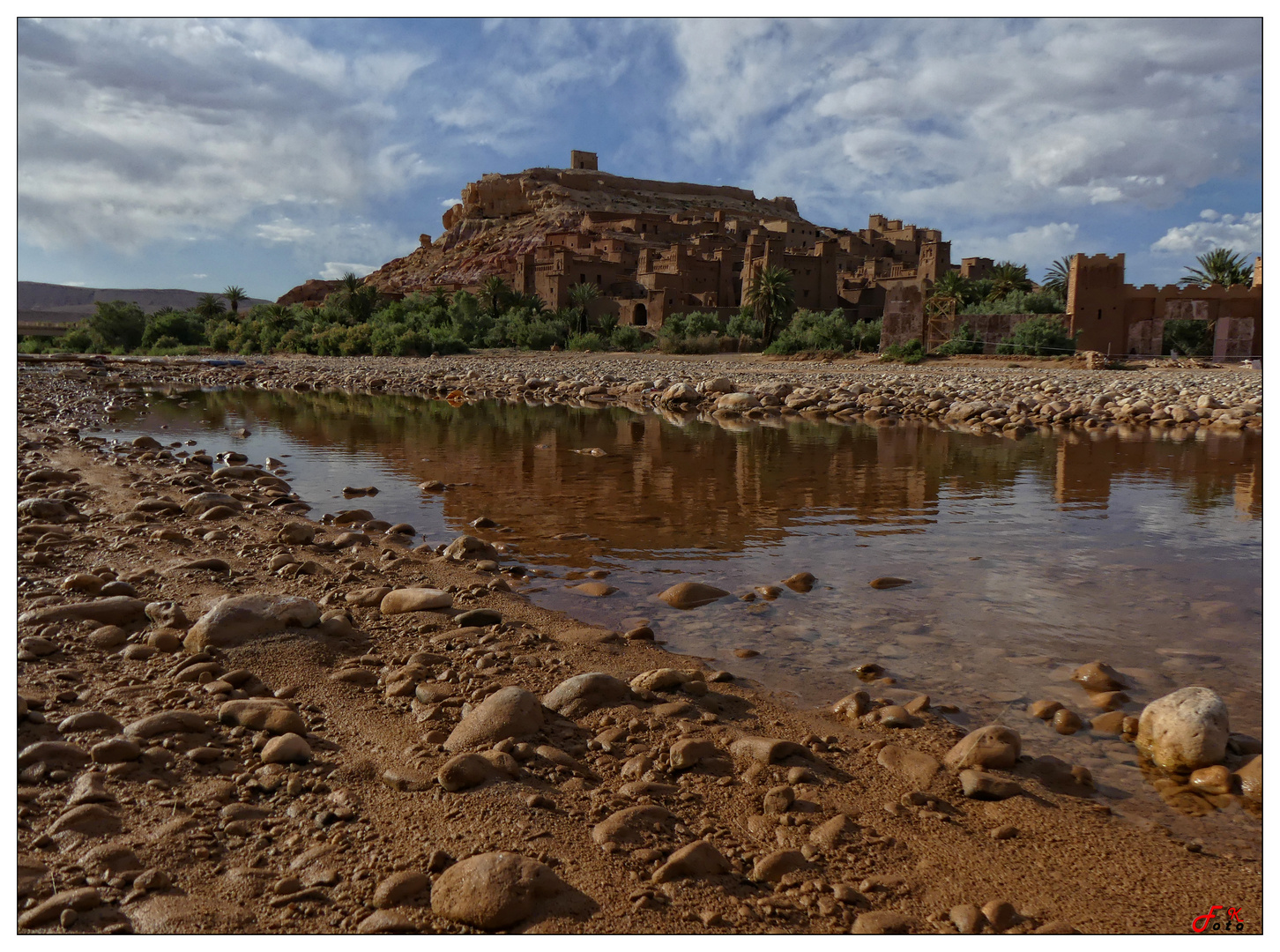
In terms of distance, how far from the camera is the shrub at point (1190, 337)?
103 feet

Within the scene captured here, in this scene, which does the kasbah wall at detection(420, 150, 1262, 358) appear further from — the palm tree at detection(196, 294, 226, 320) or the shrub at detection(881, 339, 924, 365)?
the palm tree at detection(196, 294, 226, 320)

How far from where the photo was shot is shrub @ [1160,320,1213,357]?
31.3m

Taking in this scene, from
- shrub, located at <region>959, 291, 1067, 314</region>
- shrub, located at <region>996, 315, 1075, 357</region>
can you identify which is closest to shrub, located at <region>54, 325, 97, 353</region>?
shrub, located at <region>959, 291, 1067, 314</region>

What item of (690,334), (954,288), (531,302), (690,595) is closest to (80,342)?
(531,302)

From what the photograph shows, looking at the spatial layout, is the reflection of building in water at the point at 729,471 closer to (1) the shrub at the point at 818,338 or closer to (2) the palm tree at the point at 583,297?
(1) the shrub at the point at 818,338

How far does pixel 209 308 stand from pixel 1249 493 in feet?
250

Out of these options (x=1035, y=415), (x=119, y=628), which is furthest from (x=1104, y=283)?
(x=119, y=628)

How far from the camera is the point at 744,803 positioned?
8.59ft

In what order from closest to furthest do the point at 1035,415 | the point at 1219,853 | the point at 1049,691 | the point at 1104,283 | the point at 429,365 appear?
the point at 1219,853
the point at 1049,691
the point at 1035,415
the point at 1104,283
the point at 429,365

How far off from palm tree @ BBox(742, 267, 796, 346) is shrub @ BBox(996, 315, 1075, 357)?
43.2ft

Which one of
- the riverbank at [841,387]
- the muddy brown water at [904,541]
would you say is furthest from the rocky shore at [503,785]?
the riverbank at [841,387]

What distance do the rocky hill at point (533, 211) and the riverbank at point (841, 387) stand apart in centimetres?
4886

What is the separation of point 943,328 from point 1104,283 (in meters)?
6.02

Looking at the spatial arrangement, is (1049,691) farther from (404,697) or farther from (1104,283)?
(1104,283)
